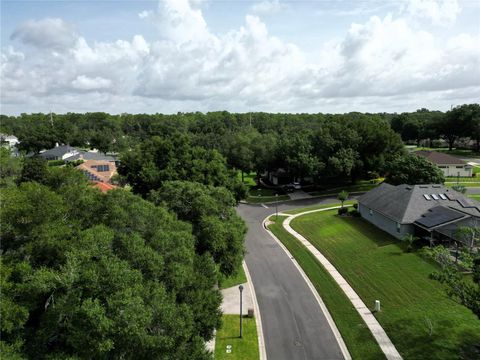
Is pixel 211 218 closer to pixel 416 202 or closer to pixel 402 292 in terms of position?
pixel 402 292

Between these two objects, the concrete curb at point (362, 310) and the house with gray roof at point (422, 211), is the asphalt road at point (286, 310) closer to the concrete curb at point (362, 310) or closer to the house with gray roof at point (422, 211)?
the concrete curb at point (362, 310)

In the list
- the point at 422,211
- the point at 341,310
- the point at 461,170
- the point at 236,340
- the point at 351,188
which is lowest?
the point at 236,340

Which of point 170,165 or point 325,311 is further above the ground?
point 170,165

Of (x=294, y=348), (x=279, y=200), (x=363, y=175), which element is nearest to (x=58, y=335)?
(x=294, y=348)

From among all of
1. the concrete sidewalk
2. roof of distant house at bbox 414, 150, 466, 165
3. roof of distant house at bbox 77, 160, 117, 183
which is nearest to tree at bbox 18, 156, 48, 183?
roof of distant house at bbox 77, 160, 117, 183

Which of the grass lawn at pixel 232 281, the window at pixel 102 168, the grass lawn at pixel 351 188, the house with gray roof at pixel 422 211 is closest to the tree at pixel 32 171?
the grass lawn at pixel 232 281

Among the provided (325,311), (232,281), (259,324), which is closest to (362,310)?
(325,311)

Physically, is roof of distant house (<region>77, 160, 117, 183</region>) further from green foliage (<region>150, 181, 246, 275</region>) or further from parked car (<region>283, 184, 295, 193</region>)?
green foliage (<region>150, 181, 246, 275</region>)

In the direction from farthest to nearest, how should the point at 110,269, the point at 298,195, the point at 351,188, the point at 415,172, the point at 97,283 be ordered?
the point at 351,188
the point at 298,195
the point at 415,172
the point at 110,269
the point at 97,283
